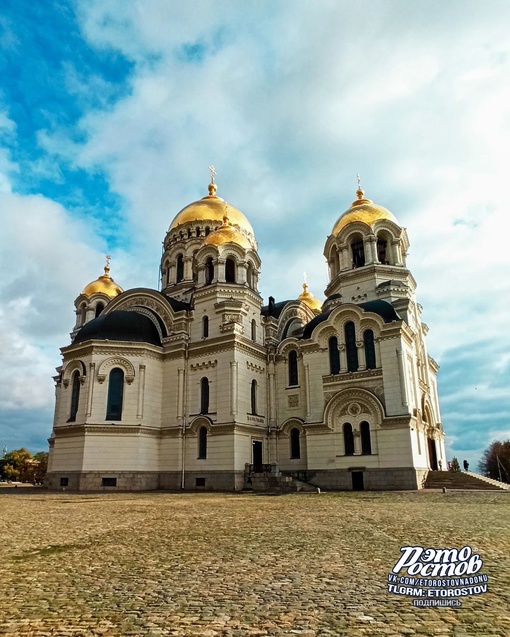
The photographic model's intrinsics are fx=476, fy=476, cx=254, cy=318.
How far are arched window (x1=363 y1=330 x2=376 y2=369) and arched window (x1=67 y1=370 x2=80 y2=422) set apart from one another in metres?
17.5

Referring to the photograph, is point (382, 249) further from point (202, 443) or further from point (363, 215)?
point (202, 443)

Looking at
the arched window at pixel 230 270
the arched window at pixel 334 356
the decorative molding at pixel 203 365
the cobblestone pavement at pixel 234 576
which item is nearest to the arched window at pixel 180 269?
the arched window at pixel 230 270

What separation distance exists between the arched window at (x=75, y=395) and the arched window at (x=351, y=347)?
1653cm

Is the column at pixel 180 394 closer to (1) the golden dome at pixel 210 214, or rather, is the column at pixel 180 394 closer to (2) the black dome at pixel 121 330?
(2) the black dome at pixel 121 330

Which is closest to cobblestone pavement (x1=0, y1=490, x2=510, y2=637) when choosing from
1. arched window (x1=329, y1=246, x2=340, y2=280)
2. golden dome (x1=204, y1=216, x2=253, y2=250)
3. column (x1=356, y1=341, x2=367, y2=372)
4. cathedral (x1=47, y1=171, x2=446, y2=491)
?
cathedral (x1=47, y1=171, x2=446, y2=491)

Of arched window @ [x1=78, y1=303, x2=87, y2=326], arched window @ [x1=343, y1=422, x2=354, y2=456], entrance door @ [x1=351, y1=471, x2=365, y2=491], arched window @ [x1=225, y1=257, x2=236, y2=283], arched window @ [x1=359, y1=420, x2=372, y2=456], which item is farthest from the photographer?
arched window @ [x1=78, y1=303, x2=87, y2=326]

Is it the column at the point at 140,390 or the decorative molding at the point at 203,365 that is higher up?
the decorative molding at the point at 203,365

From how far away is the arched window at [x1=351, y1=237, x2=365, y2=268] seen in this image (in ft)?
108

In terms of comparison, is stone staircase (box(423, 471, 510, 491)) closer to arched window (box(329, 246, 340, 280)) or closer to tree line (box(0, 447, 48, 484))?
arched window (box(329, 246, 340, 280))

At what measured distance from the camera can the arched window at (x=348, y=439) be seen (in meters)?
26.8

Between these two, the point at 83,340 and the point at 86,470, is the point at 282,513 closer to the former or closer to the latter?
the point at 86,470

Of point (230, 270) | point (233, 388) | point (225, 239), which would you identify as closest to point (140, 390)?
point (233, 388)

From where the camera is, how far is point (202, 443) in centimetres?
2858

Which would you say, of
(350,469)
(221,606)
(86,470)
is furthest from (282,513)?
(86,470)
